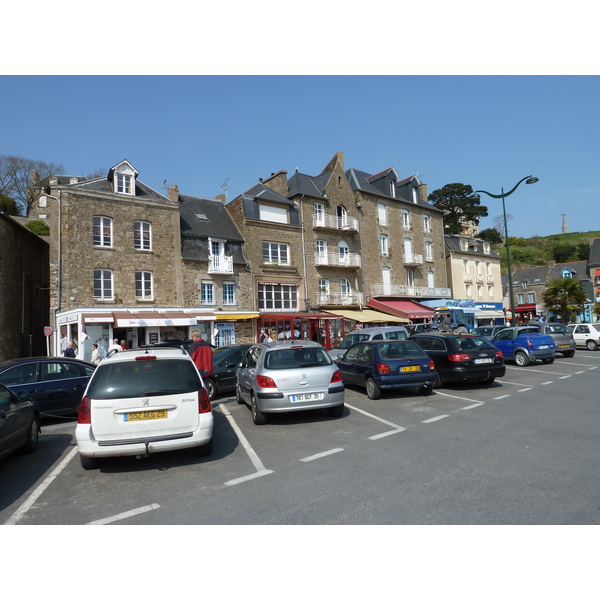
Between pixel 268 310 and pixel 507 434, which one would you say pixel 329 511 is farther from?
pixel 268 310

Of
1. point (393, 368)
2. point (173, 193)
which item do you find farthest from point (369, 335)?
point (173, 193)

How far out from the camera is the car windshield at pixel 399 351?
10.5 meters

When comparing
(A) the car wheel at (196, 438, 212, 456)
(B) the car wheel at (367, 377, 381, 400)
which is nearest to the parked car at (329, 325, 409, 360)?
(B) the car wheel at (367, 377, 381, 400)

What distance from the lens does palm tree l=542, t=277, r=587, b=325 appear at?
39.5m

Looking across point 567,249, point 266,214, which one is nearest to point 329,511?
point 266,214

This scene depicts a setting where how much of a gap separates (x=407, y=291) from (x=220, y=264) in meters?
17.1

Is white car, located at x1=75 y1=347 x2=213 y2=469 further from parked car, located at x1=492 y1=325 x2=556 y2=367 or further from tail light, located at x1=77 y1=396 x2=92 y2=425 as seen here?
parked car, located at x1=492 y1=325 x2=556 y2=367

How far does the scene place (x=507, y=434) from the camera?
22.7 ft

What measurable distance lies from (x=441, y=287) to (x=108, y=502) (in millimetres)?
38957

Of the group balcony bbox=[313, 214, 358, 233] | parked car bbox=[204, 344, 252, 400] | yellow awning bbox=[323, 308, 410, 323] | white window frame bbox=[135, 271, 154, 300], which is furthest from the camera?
balcony bbox=[313, 214, 358, 233]

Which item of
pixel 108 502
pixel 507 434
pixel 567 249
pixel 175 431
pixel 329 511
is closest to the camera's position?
pixel 329 511

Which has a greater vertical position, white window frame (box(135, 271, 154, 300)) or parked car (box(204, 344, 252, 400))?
white window frame (box(135, 271, 154, 300))

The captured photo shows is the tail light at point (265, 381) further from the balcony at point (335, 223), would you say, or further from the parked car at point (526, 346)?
the balcony at point (335, 223)

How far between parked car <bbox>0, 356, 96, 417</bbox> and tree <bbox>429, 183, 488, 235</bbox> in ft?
222
